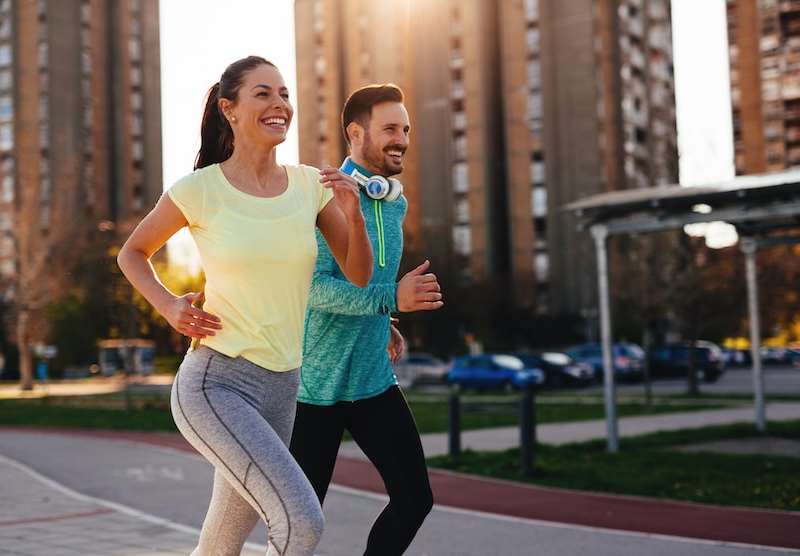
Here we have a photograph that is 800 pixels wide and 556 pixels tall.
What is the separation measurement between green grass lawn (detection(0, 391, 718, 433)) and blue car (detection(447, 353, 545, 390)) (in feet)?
12.4

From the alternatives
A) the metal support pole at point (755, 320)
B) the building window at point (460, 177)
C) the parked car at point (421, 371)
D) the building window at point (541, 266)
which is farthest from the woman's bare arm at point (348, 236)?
the building window at point (460, 177)

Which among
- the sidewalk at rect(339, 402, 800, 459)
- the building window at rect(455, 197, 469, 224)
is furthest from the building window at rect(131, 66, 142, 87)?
the sidewalk at rect(339, 402, 800, 459)

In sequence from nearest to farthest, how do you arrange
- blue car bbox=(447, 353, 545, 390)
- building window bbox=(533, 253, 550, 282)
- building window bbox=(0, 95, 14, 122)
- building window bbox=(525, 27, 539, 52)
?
blue car bbox=(447, 353, 545, 390)
building window bbox=(533, 253, 550, 282)
building window bbox=(525, 27, 539, 52)
building window bbox=(0, 95, 14, 122)

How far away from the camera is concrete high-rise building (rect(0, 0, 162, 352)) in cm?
8631

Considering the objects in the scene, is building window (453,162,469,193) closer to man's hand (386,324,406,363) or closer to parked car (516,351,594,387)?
parked car (516,351,594,387)

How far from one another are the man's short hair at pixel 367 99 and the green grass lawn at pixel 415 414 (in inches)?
398

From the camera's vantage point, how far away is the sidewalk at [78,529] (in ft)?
23.4

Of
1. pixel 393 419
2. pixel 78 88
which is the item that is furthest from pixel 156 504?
pixel 78 88

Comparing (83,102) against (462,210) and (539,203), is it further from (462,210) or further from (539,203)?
(539,203)

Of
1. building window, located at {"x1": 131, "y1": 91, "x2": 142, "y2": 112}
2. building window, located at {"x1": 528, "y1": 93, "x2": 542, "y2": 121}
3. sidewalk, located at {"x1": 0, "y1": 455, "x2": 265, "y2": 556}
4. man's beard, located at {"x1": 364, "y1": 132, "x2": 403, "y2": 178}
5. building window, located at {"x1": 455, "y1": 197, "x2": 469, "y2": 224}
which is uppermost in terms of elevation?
building window, located at {"x1": 131, "y1": 91, "x2": 142, "y2": 112}

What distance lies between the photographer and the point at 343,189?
11.1ft

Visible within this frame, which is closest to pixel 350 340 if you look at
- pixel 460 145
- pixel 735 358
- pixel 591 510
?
pixel 591 510

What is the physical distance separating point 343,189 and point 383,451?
1.04m

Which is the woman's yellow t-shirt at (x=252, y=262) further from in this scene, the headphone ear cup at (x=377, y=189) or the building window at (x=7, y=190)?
the building window at (x=7, y=190)
